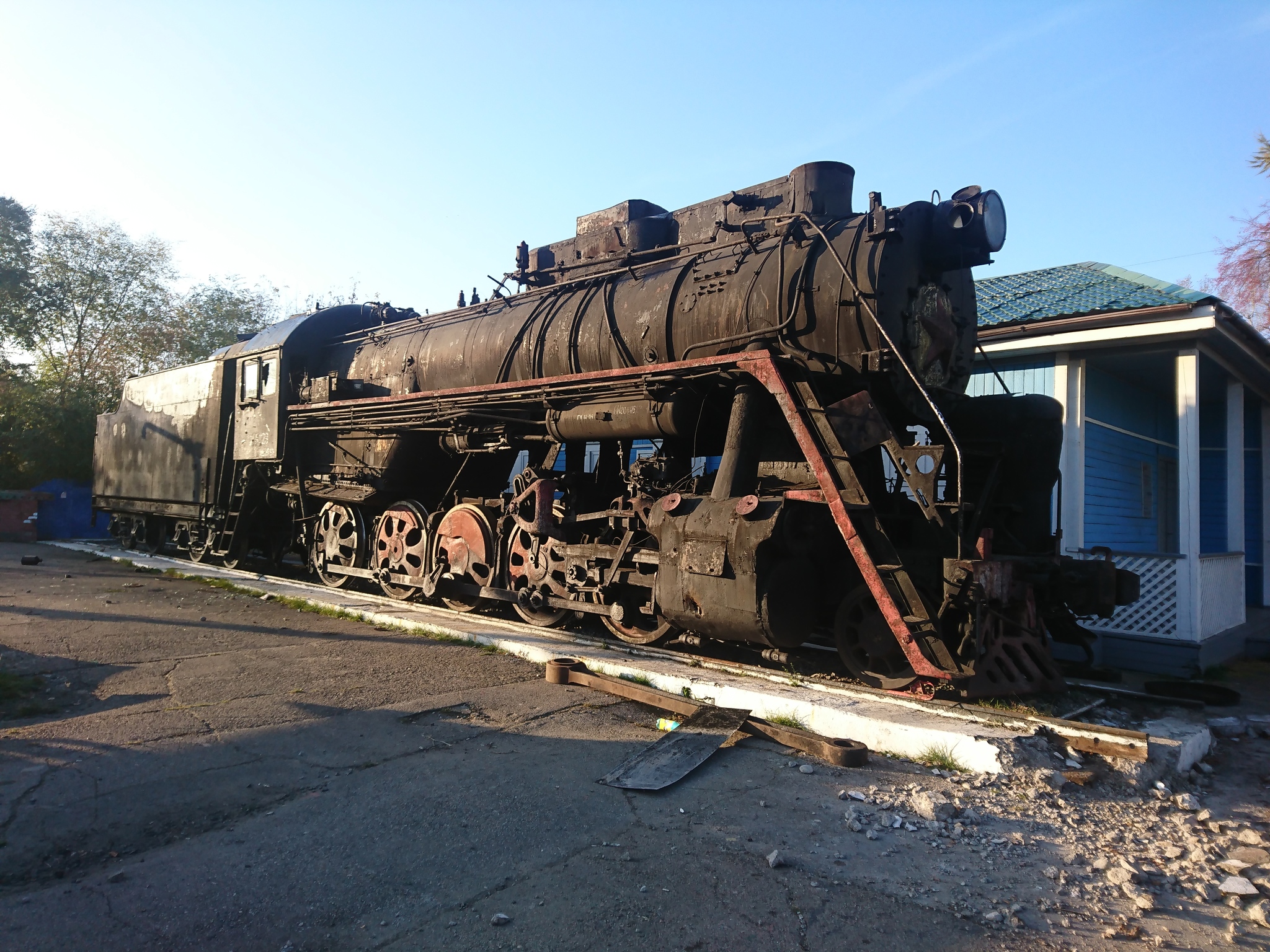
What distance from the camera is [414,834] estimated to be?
11.4ft

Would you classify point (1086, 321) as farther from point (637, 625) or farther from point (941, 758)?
point (941, 758)

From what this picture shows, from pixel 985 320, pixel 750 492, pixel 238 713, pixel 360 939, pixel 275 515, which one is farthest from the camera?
pixel 275 515

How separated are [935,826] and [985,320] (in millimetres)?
7719

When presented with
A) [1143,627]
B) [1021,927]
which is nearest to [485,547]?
[1021,927]

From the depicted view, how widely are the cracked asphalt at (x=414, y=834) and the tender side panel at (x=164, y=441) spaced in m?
7.97

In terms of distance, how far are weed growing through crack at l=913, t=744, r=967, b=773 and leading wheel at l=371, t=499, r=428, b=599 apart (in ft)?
20.6

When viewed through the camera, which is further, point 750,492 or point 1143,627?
point 1143,627

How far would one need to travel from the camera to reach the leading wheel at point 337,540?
1060cm

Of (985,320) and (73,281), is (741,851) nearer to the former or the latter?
(985,320)

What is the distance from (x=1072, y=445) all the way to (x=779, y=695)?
5.68 metres

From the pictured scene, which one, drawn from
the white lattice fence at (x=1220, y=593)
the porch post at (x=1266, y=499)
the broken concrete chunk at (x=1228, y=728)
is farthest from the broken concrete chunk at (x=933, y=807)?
the porch post at (x=1266, y=499)

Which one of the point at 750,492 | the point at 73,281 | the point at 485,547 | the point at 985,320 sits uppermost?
the point at 73,281

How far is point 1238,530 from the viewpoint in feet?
33.6

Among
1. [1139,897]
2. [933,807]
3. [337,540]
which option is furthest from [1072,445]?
[337,540]
